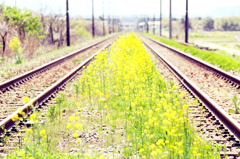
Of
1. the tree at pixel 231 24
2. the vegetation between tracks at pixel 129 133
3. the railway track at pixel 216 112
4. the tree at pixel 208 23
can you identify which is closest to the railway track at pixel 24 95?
the vegetation between tracks at pixel 129 133

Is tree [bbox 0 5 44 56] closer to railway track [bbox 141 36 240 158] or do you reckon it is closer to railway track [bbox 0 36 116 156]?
railway track [bbox 0 36 116 156]

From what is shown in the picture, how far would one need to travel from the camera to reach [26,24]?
2211 cm

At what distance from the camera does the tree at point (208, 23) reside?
138 metres

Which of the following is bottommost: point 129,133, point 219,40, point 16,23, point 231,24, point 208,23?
point 129,133

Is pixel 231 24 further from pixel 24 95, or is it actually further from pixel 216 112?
pixel 216 112

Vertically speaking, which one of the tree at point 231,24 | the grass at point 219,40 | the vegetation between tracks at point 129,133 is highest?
the tree at point 231,24

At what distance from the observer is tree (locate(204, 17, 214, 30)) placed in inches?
5428

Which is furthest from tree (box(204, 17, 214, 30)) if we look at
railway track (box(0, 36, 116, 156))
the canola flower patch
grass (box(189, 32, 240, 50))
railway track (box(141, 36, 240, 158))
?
the canola flower patch

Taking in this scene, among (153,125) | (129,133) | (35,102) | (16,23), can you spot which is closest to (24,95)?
(35,102)

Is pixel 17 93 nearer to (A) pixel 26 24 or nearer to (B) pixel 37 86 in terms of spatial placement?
(B) pixel 37 86

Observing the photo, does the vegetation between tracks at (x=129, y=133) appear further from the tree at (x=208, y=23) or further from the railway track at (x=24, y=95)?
the tree at (x=208, y=23)

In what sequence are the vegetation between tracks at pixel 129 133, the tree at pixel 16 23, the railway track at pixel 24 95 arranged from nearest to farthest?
1. the vegetation between tracks at pixel 129 133
2. the railway track at pixel 24 95
3. the tree at pixel 16 23

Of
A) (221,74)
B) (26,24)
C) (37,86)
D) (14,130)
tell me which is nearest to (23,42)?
(26,24)

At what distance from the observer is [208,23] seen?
138m
